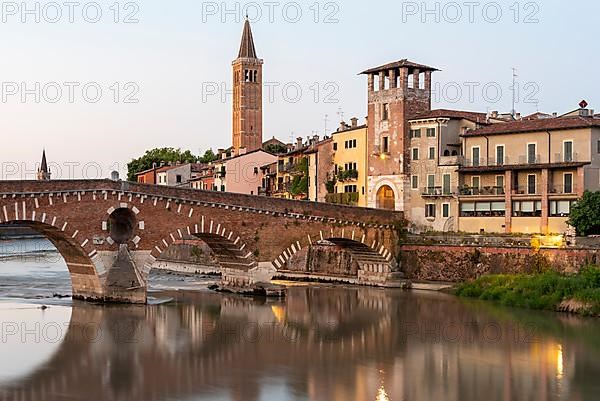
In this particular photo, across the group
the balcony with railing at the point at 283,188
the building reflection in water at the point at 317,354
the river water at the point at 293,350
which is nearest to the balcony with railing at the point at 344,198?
the balcony with railing at the point at 283,188

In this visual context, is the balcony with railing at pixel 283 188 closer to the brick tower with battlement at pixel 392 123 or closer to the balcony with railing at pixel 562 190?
the brick tower with battlement at pixel 392 123

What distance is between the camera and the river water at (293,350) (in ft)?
81.3

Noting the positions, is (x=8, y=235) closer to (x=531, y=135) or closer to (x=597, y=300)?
(x=531, y=135)

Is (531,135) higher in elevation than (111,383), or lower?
higher

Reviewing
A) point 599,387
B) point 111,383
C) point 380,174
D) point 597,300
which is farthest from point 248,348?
point 380,174

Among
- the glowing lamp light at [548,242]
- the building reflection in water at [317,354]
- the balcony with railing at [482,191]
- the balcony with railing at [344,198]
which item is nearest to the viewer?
the building reflection in water at [317,354]

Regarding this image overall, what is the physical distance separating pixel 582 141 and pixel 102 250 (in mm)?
24105

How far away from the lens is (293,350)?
3081 cm

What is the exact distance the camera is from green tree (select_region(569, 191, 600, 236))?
43.9 metres

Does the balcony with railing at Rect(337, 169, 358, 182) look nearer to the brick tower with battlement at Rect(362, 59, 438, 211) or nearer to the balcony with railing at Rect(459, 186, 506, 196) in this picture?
the brick tower with battlement at Rect(362, 59, 438, 211)

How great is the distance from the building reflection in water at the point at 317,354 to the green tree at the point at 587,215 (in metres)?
7.27

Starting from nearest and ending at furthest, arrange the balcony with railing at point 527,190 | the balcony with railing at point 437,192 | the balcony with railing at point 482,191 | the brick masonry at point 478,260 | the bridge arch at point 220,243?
the bridge arch at point 220,243, the brick masonry at point 478,260, the balcony with railing at point 527,190, the balcony with railing at point 482,191, the balcony with railing at point 437,192

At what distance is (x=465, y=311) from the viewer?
39.7 metres

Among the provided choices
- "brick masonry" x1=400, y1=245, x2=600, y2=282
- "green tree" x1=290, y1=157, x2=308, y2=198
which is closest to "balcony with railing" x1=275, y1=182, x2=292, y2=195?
"green tree" x1=290, y1=157, x2=308, y2=198
